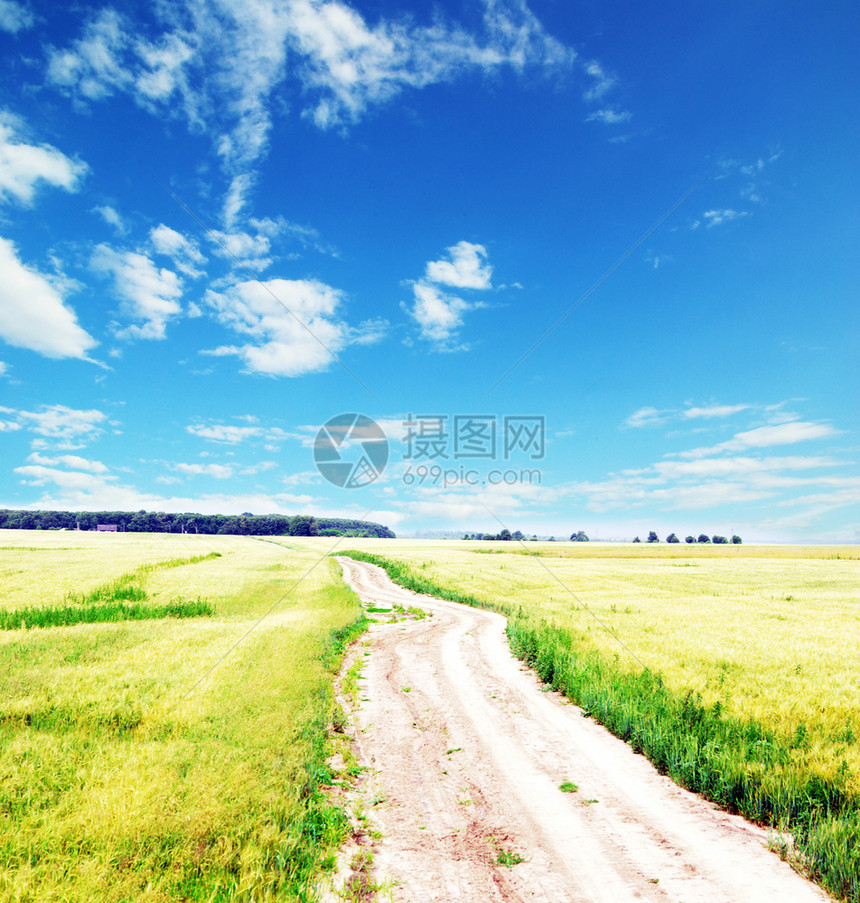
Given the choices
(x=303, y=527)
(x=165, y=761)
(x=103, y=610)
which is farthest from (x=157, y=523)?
(x=165, y=761)

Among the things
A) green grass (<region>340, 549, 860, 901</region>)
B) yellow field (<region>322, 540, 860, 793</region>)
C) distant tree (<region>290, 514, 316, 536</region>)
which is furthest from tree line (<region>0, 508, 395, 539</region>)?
green grass (<region>340, 549, 860, 901</region>)

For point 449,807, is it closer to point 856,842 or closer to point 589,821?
point 589,821

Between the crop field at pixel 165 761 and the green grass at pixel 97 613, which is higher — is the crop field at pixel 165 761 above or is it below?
above

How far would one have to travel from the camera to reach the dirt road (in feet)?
17.9

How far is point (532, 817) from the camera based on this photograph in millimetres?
6812

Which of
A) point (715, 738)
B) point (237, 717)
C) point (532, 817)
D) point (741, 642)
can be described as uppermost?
point (741, 642)

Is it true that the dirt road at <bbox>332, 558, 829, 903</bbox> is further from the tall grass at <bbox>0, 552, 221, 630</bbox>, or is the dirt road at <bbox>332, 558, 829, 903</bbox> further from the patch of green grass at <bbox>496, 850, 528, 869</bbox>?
the tall grass at <bbox>0, 552, 221, 630</bbox>

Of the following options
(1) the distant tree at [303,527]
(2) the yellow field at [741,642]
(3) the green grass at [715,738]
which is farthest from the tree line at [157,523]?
(3) the green grass at [715,738]

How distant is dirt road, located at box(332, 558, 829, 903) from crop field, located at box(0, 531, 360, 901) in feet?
3.89

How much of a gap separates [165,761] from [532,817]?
19.0ft

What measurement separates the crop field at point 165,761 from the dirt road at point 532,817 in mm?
1185

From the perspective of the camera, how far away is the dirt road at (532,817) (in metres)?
5.46

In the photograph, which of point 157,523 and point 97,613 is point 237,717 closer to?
point 97,613

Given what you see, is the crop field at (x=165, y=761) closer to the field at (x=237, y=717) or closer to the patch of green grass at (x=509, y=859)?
the field at (x=237, y=717)
